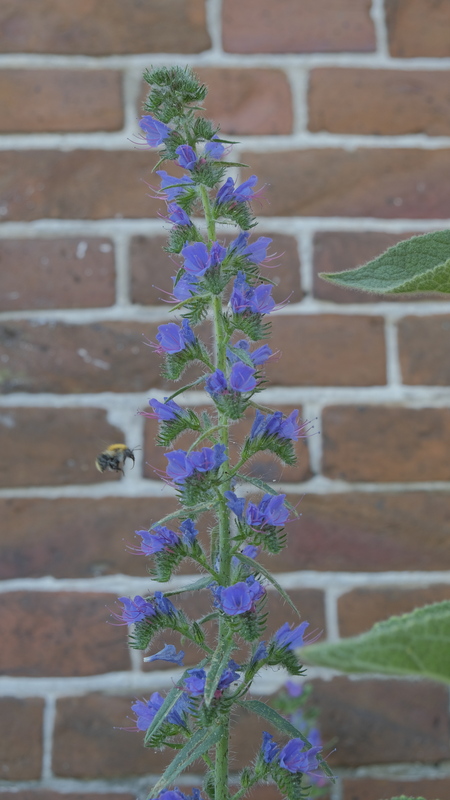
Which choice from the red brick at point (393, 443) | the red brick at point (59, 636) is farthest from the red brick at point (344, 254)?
the red brick at point (59, 636)

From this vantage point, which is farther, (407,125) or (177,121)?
(407,125)

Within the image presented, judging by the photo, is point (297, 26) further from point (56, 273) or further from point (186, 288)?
point (186, 288)

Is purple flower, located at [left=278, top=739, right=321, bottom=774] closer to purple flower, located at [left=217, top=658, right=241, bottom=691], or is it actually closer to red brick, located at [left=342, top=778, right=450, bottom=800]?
purple flower, located at [left=217, top=658, right=241, bottom=691]

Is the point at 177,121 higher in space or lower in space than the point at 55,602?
higher

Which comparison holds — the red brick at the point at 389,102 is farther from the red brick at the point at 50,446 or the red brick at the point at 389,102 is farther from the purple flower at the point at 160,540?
the purple flower at the point at 160,540

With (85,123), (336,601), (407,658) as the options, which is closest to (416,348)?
(336,601)

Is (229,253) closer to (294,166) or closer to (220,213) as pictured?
(220,213)

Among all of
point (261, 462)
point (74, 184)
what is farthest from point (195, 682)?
point (74, 184)
